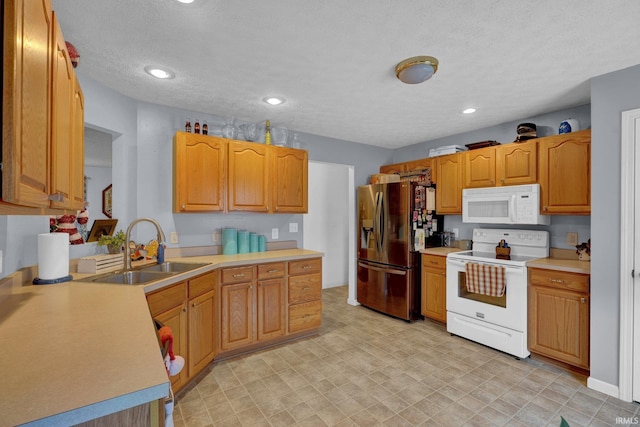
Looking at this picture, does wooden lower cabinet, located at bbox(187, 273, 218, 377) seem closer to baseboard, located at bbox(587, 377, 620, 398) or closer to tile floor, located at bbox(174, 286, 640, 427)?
tile floor, located at bbox(174, 286, 640, 427)

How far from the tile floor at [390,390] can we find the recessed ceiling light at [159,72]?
7.60 feet

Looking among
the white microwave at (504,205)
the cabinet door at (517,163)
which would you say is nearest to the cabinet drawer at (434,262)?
the white microwave at (504,205)

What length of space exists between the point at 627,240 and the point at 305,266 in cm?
254

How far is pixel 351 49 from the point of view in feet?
6.22

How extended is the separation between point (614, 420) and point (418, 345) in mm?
1421

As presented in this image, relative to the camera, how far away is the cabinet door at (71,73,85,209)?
56.2 inches

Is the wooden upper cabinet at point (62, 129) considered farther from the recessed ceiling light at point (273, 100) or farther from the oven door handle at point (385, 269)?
the oven door handle at point (385, 269)

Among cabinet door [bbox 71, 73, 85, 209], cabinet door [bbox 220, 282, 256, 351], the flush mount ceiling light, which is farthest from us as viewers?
cabinet door [bbox 220, 282, 256, 351]

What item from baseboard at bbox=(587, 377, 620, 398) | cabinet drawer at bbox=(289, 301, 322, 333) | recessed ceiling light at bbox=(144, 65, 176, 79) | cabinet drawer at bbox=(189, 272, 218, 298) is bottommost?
baseboard at bbox=(587, 377, 620, 398)

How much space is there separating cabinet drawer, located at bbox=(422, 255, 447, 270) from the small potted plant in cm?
310

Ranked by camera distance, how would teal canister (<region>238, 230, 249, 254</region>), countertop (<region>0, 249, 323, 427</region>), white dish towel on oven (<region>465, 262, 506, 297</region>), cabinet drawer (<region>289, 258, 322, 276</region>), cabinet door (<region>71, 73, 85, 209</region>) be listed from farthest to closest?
1. teal canister (<region>238, 230, 249, 254</region>)
2. cabinet drawer (<region>289, 258, 322, 276</region>)
3. white dish towel on oven (<region>465, 262, 506, 297</region>)
4. cabinet door (<region>71, 73, 85, 209</region>)
5. countertop (<region>0, 249, 323, 427</region>)

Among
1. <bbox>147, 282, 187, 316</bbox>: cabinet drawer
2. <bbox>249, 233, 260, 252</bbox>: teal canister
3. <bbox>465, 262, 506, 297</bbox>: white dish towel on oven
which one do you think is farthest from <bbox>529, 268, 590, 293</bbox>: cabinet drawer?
<bbox>147, 282, 187, 316</bbox>: cabinet drawer

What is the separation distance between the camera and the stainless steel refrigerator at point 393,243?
3.61 metres

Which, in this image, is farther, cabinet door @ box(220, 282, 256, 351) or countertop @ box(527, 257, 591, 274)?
cabinet door @ box(220, 282, 256, 351)
